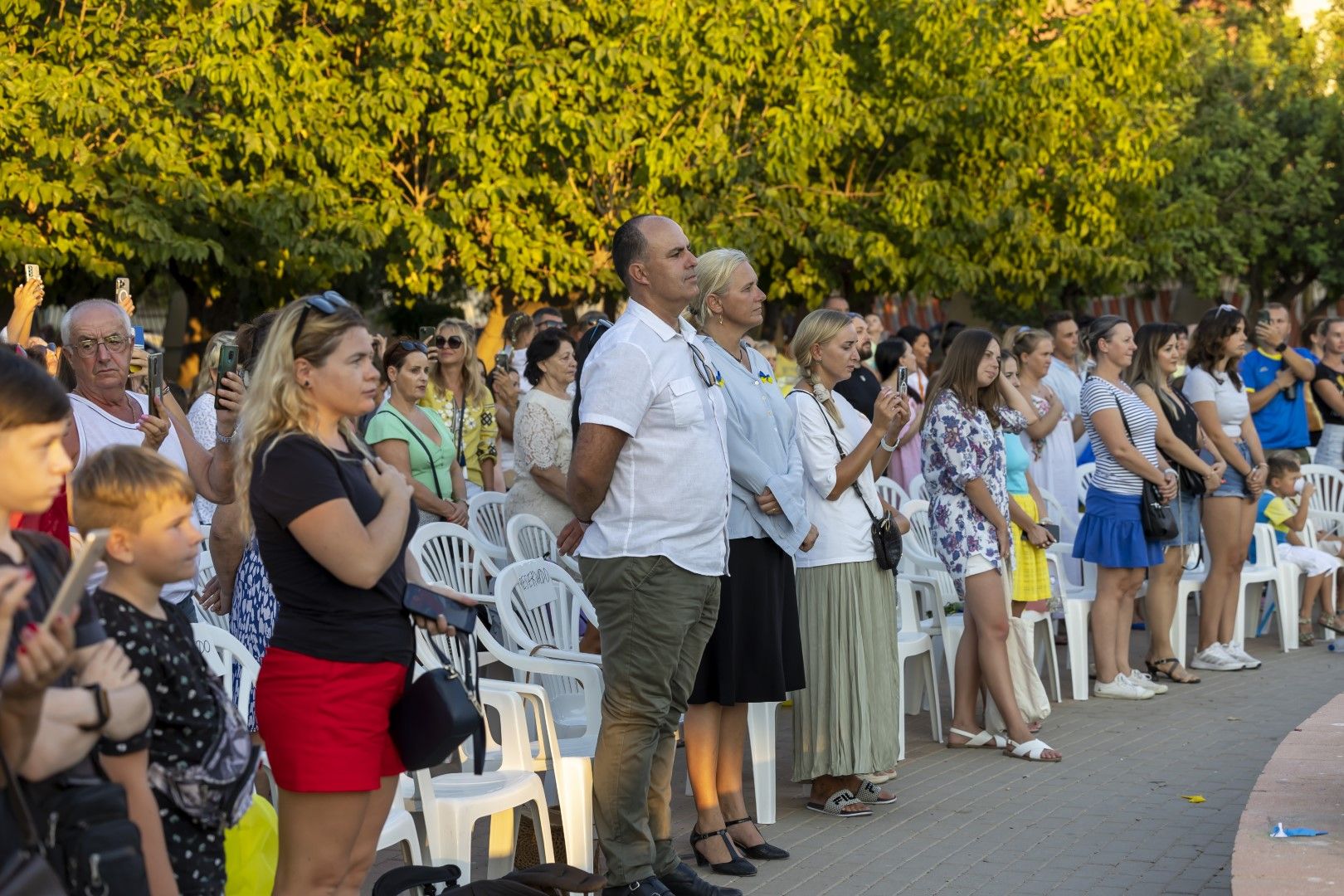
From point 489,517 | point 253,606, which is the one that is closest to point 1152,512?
point 489,517

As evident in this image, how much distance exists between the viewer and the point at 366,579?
12.0 ft

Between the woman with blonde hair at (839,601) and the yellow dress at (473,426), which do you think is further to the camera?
the yellow dress at (473,426)

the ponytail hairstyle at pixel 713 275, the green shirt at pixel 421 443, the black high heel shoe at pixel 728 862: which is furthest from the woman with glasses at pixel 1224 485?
the black high heel shoe at pixel 728 862

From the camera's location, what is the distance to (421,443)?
26.0 feet

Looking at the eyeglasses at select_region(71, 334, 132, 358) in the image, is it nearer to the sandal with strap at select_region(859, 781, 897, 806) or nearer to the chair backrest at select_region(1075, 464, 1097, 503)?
the sandal with strap at select_region(859, 781, 897, 806)

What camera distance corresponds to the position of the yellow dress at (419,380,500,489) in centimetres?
948

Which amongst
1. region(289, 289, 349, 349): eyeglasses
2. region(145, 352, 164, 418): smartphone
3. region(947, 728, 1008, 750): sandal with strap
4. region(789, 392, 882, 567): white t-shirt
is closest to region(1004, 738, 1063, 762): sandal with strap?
region(947, 728, 1008, 750): sandal with strap

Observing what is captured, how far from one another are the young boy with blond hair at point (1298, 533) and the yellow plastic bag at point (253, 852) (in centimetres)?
875

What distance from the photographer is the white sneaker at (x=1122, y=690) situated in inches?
364

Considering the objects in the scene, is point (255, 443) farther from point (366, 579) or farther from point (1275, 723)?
point (1275, 723)

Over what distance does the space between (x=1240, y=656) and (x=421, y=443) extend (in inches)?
214

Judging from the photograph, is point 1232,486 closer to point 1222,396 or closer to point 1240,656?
point 1222,396

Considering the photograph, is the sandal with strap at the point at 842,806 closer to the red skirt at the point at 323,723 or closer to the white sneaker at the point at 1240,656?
the red skirt at the point at 323,723

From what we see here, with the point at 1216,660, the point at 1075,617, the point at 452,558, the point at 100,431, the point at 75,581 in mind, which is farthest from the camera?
the point at 1216,660
